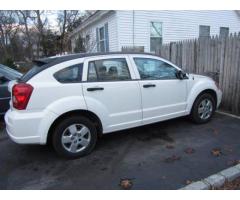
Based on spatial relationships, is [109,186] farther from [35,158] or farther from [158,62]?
[158,62]

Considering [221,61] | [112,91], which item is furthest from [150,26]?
[112,91]

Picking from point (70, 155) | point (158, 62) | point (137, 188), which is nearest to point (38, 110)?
point (70, 155)

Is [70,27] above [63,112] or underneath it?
above

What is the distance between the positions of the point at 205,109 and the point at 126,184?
2.92 m

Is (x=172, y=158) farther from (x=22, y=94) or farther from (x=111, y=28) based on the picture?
(x=111, y=28)

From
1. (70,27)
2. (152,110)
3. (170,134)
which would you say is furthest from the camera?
(70,27)

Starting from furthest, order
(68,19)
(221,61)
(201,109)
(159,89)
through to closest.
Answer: (68,19), (221,61), (201,109), (159,89)

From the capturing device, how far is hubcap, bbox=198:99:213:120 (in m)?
4.86

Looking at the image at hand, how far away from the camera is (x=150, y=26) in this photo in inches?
447

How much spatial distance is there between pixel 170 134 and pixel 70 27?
18076 millimetres

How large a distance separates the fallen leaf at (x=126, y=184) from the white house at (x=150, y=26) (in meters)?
8.65

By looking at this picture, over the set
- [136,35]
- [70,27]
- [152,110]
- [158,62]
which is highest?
[70,27]

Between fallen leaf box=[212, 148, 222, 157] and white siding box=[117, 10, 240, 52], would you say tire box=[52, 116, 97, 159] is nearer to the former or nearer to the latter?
fallen leaf box=[212, 148, 222, 157]

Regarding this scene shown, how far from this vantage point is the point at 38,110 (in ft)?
10.5
